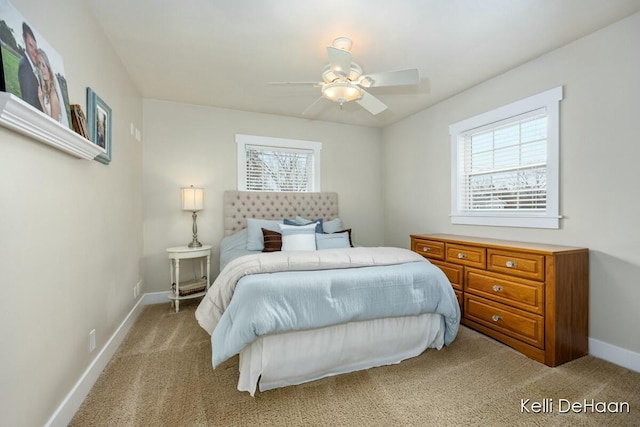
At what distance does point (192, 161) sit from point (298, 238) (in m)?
1.88

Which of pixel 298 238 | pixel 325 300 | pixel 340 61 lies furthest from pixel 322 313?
pixel 340 61

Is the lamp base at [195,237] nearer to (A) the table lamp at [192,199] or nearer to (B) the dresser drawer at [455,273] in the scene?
(A) the table lamp at [192,199]

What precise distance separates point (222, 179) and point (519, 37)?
11.8 feet

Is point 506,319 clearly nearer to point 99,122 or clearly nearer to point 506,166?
point 506,166

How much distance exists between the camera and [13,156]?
1170mm

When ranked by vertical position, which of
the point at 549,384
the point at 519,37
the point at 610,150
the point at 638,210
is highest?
the point at 519,37

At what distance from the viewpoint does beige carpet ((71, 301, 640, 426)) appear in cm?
158

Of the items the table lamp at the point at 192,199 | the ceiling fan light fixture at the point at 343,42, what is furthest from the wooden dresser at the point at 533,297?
the table lamp at the point at 192,199

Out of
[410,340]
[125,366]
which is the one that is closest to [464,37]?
[410,340]

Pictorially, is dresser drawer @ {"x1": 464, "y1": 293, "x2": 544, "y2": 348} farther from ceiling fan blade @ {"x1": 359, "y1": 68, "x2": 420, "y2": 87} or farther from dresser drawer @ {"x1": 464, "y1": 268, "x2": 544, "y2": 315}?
ceiling fan blade @ {"x1": 359, "y1": 68, "x2": 420, "y2": 87}

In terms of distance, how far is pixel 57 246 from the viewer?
1502 millimetres

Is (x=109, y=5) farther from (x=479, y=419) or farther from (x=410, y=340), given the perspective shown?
(x=479, y=419)

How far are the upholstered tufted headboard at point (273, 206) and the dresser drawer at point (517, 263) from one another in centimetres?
238

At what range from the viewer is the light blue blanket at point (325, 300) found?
1743 mm
